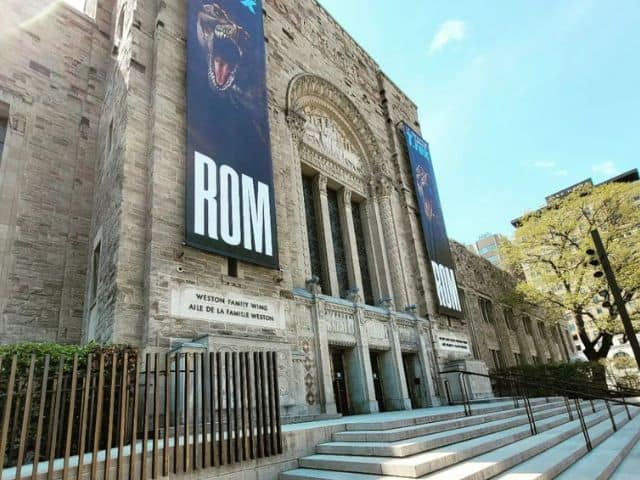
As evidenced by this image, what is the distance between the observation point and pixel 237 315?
884cm

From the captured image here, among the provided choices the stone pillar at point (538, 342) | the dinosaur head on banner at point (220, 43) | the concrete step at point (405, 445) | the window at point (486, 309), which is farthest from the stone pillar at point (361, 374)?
the stone pillar at point (538, 342)

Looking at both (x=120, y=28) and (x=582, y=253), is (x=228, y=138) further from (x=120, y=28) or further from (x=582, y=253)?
(x=582, y=253)

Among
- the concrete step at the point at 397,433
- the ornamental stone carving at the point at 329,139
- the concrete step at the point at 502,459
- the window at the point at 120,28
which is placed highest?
the window at the point at 120,28

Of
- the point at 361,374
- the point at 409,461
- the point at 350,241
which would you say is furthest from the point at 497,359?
the point at 409,461

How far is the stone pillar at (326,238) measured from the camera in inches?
523

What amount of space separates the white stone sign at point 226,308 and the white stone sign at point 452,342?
841 centimetres

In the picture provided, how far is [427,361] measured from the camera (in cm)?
1438

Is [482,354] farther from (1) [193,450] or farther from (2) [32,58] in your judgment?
(2) [32,58]

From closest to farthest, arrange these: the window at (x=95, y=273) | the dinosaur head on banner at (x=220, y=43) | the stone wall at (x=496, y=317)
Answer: the window at (x=95, y=273) < the dinosaur head on banner at (x=220, y=43) < the stone wall at (x=496, y=317)

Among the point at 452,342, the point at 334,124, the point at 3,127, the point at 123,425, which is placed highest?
the point at 334,124

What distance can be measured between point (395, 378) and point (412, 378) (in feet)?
5.95

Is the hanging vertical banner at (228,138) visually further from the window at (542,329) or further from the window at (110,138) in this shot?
the window at (542,329)

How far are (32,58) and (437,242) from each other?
→ 16.0 metres

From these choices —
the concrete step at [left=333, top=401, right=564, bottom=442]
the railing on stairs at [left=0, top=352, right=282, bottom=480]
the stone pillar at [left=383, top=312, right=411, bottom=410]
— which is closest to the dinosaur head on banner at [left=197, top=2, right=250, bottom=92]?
the railing on stairs at [left=0, top=352, right=282, bottom=480]
